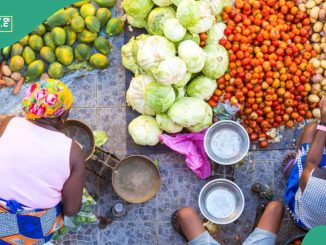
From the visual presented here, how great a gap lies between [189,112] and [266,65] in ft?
2.34

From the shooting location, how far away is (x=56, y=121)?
2725 mm

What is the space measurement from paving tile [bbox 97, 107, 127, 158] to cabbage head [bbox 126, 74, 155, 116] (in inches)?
8.3

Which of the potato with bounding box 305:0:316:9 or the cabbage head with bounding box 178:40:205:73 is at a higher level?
the potato with bounding box 305:0:316:9

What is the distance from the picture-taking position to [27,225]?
9.48 feet

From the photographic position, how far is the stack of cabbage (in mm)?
3621

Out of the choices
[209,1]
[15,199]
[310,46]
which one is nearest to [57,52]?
[209,1]

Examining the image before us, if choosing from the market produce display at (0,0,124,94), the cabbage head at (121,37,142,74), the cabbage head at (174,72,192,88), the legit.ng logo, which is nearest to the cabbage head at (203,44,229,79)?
the cabbage head at (174,72,192,88)

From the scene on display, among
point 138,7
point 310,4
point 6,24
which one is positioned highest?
point 310,4

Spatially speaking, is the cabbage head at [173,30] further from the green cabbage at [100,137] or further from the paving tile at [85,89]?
the green cabbage at [100,137]

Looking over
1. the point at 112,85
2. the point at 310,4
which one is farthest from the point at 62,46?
the point at 310,4

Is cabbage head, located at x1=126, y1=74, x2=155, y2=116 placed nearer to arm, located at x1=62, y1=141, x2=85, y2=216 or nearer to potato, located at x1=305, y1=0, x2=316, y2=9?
arm, located at x1=62, y1=141, x2=85, y2=216

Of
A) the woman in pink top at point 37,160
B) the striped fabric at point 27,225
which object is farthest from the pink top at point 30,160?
the striped fabric at point 27,225

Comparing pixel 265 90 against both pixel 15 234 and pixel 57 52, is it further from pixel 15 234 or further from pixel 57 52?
pixel 15 234

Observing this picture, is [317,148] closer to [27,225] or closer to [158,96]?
[158,96]
